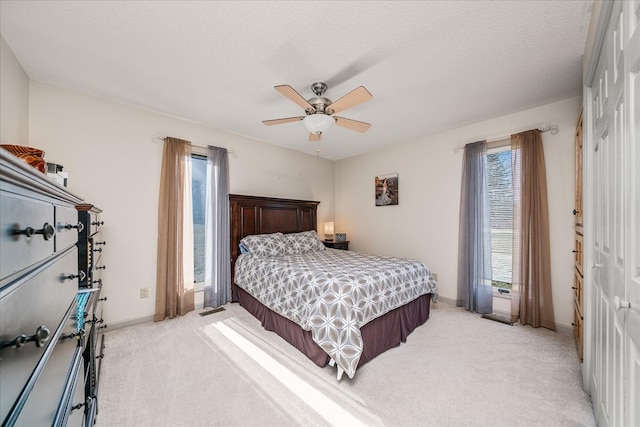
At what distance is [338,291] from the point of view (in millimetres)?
2121

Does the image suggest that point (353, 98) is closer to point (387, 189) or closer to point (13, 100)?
point (387, 189)

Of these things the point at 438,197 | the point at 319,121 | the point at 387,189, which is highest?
the point at 319,121

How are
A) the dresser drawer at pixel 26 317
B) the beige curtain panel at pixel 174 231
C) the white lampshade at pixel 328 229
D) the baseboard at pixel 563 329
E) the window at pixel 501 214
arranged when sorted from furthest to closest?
1. the white lampshade at pixel 328 229
2. the window at pixel 501 214
3. the beige curtain panel at pixel 174 231
4. the baseboard at pixel 563 329
5. the dresser drawer at pixel 26 317

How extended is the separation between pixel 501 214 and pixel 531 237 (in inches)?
18.1

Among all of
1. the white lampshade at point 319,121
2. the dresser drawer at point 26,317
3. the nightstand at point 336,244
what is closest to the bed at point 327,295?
the nightstand at point 336,244

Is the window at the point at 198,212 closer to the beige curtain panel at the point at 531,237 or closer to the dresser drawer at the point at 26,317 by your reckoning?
the dresser drawer at the point at 26,317

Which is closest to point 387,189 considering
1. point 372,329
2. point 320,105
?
point 320,105

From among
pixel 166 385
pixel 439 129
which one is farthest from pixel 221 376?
pixel 439 129

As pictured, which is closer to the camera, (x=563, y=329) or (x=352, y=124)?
(x=352, y=124)

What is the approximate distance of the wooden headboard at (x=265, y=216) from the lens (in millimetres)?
3762

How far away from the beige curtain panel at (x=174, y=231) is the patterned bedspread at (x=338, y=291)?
849 millimetres

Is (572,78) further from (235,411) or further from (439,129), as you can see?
(235,411)

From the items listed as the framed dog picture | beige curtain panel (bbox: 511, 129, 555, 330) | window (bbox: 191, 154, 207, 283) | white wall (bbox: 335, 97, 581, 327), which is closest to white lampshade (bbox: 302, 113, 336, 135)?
white wall (bbox: 335, 97, 581, 327)

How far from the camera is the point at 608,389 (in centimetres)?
128
